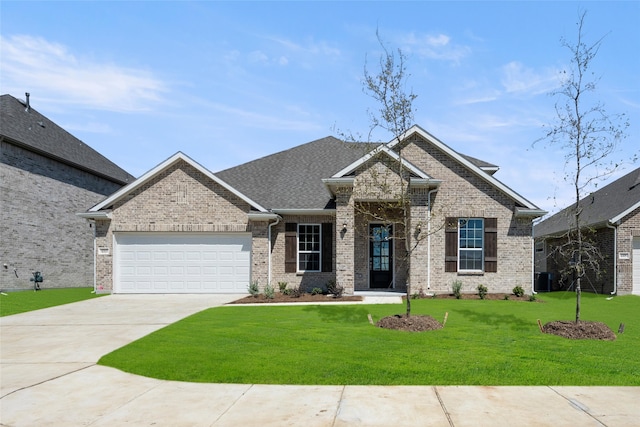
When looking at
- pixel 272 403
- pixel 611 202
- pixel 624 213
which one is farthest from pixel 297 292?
pixel 611 202

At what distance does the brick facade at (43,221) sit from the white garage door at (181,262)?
20.3 ft

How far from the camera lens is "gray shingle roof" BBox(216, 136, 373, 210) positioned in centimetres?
1906


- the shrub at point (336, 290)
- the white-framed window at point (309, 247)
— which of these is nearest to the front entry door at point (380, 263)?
the white-framed window at point (309, 247)

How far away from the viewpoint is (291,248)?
18594 mm

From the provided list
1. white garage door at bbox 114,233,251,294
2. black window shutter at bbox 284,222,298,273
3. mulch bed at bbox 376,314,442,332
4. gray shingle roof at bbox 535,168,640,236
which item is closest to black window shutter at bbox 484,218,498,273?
gray shingle roof at bbox 535,168,640,236

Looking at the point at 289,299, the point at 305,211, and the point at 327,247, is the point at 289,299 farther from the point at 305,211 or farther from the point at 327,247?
the point at 305,211

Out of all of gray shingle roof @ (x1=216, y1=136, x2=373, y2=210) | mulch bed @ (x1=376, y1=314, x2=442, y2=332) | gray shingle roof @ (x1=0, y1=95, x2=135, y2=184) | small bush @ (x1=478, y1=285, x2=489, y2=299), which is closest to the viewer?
mulch bed @ (x1=376, y1=314, x2=442, y2=332)

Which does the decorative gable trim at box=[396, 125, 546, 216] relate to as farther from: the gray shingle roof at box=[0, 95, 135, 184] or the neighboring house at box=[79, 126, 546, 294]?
the gray shingle roof at box=[0, 95, 135, 184]

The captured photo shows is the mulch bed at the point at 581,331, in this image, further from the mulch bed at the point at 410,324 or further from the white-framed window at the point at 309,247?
the white-framed window at the point at 309,247

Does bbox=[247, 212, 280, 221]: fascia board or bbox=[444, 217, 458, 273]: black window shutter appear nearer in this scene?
bbox=[444, 217, 458, 273]: black window shutter

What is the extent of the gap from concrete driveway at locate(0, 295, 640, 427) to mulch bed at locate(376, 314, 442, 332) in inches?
157

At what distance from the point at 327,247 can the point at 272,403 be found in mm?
13004

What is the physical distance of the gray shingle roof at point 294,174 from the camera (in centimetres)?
1906

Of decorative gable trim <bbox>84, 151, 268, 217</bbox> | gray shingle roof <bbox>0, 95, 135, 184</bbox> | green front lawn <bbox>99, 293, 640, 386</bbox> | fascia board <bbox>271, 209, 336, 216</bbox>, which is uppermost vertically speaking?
gray shingle roof <bbox>0, 95, 135, 184</bbox>
